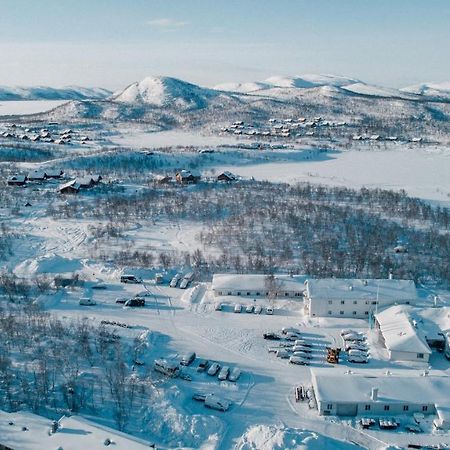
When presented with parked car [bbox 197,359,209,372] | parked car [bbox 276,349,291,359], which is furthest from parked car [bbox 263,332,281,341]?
parked car [bbox 197,359,209,372]

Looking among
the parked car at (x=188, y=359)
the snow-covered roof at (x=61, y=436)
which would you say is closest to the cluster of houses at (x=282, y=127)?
the parked car at (x=188, y=359)

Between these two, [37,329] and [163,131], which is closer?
[37,329]

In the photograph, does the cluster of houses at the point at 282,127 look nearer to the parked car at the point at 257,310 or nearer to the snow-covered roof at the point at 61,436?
the parked car at the point at 257,310

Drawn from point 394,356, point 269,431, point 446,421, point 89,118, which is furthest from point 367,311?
point 89,118

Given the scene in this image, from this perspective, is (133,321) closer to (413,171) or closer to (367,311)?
(367,311)

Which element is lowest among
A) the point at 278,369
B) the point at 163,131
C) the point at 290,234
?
the point at 278,369

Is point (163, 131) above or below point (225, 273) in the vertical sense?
above
